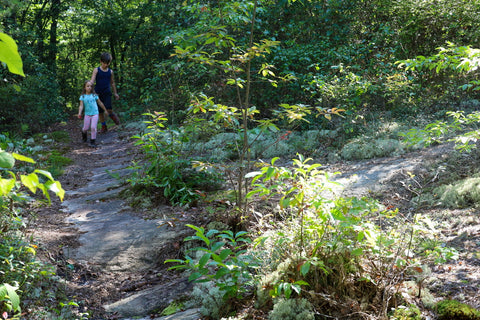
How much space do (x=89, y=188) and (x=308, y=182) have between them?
4.64 meters

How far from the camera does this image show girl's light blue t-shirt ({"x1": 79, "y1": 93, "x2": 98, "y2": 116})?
868cm

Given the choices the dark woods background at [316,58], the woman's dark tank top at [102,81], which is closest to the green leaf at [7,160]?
the dark woods background at [316,58]

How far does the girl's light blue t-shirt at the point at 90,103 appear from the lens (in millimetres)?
8680

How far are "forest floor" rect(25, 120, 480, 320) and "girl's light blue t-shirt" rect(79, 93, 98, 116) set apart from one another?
3745 millimetres

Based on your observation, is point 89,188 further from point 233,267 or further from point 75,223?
point 233,267

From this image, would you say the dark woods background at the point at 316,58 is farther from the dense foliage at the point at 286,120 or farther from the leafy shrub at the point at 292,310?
the leafy shrub at the point at 292,310

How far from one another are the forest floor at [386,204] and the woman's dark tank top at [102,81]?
14.7 feet

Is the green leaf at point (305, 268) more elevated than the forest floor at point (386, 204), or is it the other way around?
the green leaf at point (305, 268)

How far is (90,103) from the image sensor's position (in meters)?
8.70

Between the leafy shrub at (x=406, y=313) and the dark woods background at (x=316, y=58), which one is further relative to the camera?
the dark woods background at (x=316, y=58)

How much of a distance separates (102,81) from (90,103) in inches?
31.6

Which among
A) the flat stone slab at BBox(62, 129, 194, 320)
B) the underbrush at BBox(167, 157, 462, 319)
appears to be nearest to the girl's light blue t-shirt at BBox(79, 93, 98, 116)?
the flat stone slab at BBox(62, 129, 194, 320)

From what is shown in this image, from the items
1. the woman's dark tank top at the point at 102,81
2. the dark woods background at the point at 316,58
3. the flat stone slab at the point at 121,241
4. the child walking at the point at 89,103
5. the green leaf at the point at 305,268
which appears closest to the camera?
the green leaf at the point at 305,268

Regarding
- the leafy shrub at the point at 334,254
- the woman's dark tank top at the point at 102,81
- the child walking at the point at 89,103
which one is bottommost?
the leafy shrub at the point at 334,254
